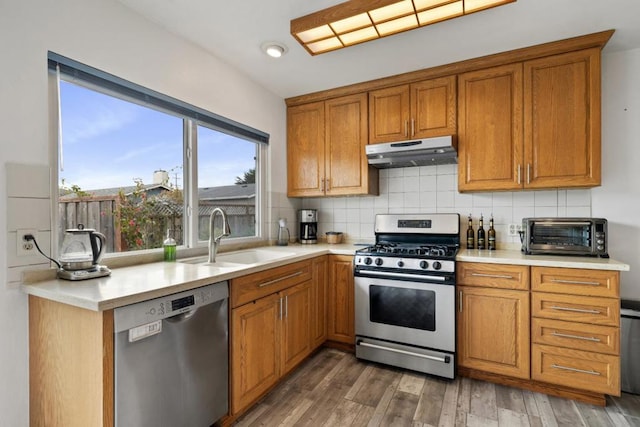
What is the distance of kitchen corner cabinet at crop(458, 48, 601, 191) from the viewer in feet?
7.04

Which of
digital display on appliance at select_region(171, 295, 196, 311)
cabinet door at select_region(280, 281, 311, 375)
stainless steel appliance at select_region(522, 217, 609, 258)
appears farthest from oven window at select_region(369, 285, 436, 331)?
digital display on appliance at select_region(171, 295, 196, 311)

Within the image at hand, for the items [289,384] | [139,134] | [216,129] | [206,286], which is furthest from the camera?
[216,129]

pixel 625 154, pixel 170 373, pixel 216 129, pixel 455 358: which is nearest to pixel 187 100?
pixel 216 129

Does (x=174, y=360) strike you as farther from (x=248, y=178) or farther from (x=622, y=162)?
(x=622, y=162)

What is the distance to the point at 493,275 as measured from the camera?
2.15 meters

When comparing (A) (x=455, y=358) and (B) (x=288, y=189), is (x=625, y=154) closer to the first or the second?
(A) (x=455, y=358)

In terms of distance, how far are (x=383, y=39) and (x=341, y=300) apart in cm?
201

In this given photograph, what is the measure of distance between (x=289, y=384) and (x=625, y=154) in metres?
2.93

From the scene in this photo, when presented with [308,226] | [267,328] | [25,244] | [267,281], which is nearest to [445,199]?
[308,226]

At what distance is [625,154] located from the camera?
229 cm

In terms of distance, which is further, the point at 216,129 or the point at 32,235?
the point at 216,129

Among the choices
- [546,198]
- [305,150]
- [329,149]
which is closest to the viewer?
[546,198]

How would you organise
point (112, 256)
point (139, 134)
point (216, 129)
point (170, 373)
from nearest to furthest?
point (170, 373) < point (112, 256) < point (139, 134) < point (216, 129)

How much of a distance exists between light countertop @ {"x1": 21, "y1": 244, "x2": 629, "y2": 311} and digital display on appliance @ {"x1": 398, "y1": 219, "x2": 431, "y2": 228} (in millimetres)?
626
